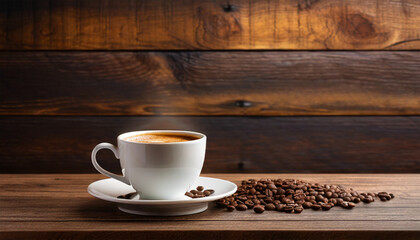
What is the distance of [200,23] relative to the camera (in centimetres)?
145

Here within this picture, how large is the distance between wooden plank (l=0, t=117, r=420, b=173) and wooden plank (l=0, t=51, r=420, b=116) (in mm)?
36

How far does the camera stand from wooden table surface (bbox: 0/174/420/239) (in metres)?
0.65

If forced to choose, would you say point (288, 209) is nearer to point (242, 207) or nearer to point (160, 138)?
point (242, 207)

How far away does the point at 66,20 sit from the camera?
1443 mm

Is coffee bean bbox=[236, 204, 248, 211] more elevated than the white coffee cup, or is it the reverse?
the white coffee cup

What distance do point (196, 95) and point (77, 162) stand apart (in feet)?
1.55

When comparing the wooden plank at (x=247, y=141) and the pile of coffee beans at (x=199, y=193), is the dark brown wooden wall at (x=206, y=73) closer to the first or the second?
the wooden plank at (x=247, y=141)

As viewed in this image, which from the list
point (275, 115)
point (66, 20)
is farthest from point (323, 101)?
point (66, 20)

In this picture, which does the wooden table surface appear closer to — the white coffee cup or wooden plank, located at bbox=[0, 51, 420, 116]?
the white coffee cup

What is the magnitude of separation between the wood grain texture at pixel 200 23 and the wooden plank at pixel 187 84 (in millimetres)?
39

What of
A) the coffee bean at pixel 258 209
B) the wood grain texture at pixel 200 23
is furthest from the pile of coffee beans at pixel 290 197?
the wood grain texture at pixel 200 23
